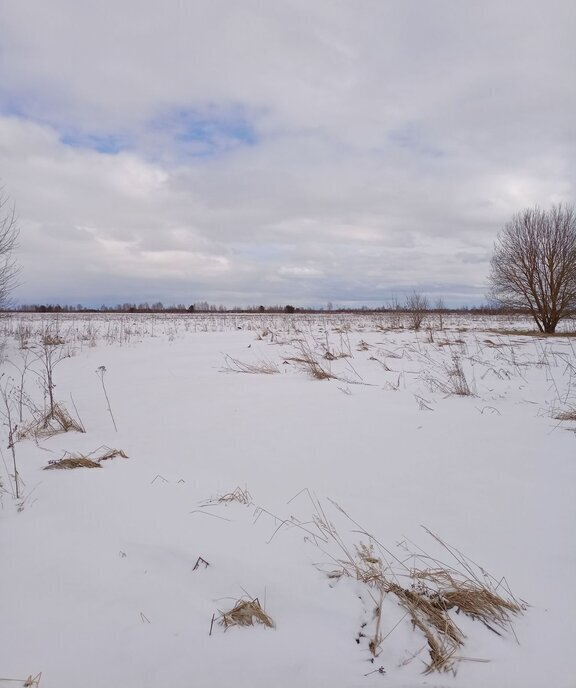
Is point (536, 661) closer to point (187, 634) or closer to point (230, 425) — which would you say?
point (187, 634)

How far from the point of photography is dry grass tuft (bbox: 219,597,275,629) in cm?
145

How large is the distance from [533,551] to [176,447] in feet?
8.23

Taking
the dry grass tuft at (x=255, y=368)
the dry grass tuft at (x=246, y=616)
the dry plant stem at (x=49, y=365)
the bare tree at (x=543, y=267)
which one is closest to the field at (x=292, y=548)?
the dry grass tuft at (x=246, y=616)

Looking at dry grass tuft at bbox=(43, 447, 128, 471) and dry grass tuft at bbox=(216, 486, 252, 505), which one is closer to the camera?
dry grass tuft at bbox=(216, 486, 252, 505)

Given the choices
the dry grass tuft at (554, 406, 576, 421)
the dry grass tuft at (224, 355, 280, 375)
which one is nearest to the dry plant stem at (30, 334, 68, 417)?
the dry grass tuft at (224, 355, 280, 375)


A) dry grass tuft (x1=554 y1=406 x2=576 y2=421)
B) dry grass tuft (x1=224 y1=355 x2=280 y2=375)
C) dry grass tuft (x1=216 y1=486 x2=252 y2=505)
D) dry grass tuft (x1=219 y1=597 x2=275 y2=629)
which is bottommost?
dry grass tuft (x1=219 y1=597 x2=275 y2=629)

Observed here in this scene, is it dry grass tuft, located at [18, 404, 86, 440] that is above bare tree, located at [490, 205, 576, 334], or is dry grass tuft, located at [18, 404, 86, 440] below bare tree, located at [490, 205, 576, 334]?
below

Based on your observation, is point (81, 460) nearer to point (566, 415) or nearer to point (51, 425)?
point (51, 425)

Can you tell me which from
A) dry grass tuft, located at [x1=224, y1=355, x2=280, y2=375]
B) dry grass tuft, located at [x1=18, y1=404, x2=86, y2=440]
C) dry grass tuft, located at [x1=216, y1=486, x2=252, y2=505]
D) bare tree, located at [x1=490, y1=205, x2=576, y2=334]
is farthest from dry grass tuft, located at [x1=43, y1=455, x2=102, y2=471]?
bare tree, located at [x1=490, y1=205, x2=576, y2=334]

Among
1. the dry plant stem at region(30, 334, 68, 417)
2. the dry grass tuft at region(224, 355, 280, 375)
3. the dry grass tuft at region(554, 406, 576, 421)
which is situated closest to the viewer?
the dry grass tuft at region(554, 406, 576, 421)

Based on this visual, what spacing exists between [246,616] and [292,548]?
453 mm

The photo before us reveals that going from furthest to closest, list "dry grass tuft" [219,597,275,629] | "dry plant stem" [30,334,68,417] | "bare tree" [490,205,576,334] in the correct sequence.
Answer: "bare tree" [490,205,576,334], "dry plant stem" [30,334,68,417], "dry grass tuft" [219,597,275,629]

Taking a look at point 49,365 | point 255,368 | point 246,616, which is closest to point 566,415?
point 246,616

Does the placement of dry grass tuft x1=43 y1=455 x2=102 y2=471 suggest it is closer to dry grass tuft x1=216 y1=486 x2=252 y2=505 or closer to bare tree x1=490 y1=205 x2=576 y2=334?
dry grass tuft x1=216 y1=486 x2=252 y2=505
